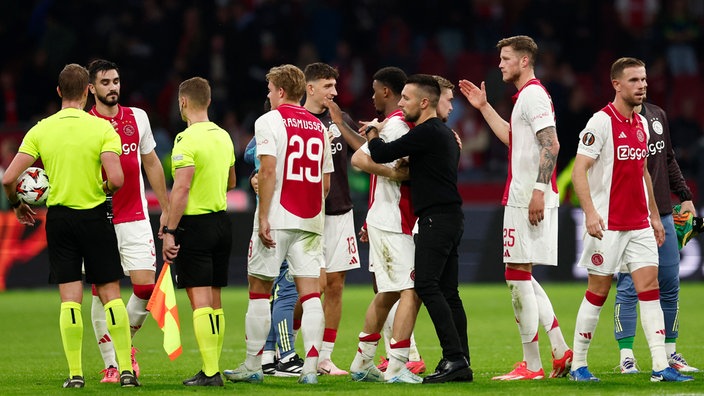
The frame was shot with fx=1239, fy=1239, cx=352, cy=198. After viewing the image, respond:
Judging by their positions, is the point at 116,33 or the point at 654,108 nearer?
the point at 654,108

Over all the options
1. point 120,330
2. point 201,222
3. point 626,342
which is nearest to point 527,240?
point 626,342

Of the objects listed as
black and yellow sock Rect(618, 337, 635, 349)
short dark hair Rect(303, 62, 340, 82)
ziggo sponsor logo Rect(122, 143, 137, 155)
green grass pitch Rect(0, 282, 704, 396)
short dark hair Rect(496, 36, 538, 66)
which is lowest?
green grass pitch Rect(0, 282, 704, 396)

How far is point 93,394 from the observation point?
29.0 feet

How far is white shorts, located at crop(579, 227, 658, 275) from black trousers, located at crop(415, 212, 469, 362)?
108 centimetres

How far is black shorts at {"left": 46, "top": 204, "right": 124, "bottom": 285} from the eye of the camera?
361 inches

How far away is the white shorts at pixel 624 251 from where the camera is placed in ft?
30.8

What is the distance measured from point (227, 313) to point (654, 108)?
288 inches

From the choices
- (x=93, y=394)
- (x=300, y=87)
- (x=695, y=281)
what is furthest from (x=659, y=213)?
(x=695, y=281)

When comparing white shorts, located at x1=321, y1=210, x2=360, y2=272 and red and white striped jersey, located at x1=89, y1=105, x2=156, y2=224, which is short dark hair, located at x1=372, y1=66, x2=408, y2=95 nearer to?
white shorts, located at x1=321, y1=210, x2=360, y2=272

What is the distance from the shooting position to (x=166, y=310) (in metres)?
9.72

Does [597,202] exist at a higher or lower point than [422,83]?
lower

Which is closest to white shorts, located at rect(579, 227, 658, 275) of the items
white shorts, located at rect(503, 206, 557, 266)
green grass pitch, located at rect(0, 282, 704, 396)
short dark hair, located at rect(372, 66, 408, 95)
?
white shorts, located at rect(503, 206, 557, 266)

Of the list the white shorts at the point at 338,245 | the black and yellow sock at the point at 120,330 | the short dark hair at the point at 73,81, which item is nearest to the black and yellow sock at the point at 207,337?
the black and yellow sock at the point at 120,330

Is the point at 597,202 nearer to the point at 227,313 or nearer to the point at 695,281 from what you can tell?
the point at 227,313
